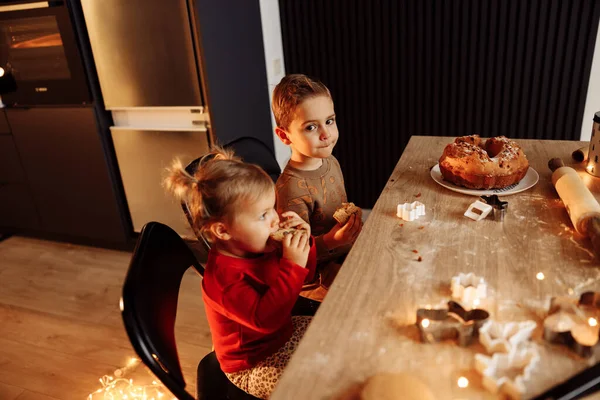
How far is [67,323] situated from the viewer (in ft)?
7.29

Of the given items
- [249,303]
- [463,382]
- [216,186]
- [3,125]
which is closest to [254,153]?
[216,186]

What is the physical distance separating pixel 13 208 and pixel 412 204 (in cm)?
289

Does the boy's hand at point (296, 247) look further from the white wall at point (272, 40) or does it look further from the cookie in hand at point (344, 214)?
the white wall at point (272, 40)

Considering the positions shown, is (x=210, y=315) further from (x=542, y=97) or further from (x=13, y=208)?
(x=13, y=208)

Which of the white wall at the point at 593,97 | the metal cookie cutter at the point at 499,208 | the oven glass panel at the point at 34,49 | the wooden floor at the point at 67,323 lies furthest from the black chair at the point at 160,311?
the white wall at the point at 593,97

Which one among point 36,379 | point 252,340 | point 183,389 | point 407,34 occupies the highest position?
point 407,34

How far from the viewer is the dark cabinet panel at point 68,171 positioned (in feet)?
8.41

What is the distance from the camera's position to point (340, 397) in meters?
0.62

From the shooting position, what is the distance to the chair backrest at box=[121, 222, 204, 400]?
0.78m

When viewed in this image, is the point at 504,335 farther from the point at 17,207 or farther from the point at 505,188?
the point at 17,207

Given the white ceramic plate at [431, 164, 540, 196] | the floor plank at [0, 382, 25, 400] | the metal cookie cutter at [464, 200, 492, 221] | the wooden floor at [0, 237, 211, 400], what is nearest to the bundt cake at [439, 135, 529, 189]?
the white ceramic plate at [431, 164, 540, 196]

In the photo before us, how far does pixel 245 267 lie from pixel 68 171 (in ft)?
6.98

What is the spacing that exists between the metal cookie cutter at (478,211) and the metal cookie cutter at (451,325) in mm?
411

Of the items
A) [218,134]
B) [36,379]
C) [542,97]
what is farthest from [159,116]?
[542,97]
